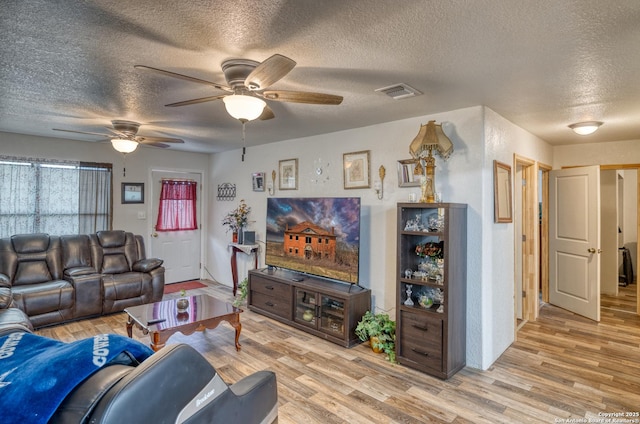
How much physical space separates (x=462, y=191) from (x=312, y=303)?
1.98 m

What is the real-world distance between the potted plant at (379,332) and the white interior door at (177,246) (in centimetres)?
403

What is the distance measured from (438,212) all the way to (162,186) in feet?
16.0

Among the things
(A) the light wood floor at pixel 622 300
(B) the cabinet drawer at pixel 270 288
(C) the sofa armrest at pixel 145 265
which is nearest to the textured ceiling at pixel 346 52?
(B) the cabinet drawer at pixel 270 288

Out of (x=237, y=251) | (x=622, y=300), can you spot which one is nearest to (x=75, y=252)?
(x=237, y=251)

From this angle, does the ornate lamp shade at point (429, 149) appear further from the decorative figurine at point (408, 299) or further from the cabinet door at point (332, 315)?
the cabinet door at point (332, 315)

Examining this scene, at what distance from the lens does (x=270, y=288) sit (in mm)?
4438

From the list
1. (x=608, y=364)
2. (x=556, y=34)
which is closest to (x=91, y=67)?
(x=556, y=34)

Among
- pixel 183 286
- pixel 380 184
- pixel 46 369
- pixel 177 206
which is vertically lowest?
pixel 183 286

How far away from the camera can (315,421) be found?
237 cm

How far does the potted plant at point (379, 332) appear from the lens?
3408mm

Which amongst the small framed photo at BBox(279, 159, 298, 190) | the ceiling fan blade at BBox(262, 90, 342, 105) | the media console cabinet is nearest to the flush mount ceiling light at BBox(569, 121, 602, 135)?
the media console cabinet

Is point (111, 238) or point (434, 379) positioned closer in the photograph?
point (434, 379)

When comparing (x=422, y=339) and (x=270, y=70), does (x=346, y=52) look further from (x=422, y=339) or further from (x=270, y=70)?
(x=422, y=339)

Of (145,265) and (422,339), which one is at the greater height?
(145,265)
